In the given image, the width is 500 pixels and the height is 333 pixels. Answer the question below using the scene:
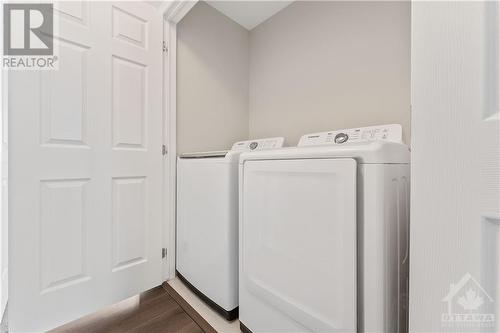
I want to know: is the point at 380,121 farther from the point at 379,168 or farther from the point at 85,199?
the point at 85,199

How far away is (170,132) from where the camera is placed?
1717mm

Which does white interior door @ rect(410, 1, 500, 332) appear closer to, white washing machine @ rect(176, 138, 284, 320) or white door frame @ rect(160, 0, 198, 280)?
white washing machine @ rect(176, 138, 284, 320)

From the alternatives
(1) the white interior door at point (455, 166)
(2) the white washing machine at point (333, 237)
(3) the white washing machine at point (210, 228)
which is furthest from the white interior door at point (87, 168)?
(1) the white interior door at point (455, 166)

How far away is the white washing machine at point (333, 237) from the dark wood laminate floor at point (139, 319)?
527 mm

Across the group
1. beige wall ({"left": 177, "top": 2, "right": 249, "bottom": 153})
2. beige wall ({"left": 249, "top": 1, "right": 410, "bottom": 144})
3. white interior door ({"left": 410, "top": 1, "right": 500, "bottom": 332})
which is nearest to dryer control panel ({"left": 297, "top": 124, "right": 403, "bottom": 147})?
beige wall ({"left": 249, "top": 1, "right": 410, "bottom": 144})

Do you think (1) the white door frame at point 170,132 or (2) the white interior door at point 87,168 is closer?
(2) the white interior door at point 87,168

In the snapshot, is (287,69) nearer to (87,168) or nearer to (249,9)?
(249,9)

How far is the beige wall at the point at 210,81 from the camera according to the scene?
184 centimetres

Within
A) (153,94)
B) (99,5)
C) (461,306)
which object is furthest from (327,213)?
(99,5)

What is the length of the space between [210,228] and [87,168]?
32.3 inches

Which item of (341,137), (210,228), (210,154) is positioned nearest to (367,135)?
(341,137)

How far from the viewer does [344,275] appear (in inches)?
29.3

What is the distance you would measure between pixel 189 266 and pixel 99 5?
1807mm

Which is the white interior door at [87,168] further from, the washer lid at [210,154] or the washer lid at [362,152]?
the washer lid at [362,152]
